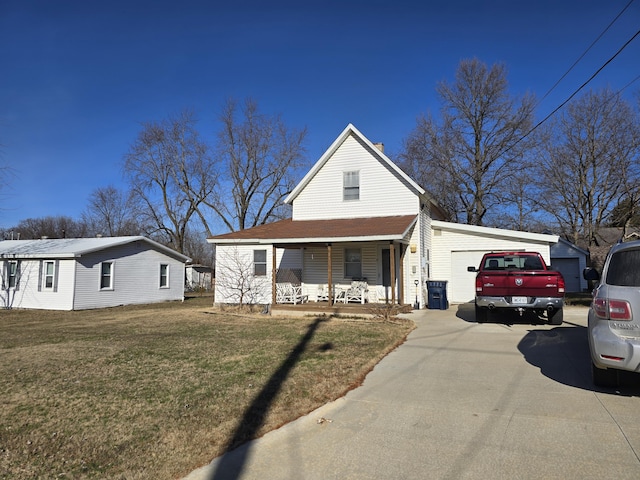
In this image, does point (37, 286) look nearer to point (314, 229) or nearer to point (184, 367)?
point (314, 229)

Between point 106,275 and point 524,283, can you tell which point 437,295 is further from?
point 106,275

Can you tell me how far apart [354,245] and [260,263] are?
4277 millimetres

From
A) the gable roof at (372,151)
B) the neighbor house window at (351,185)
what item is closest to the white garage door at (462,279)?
the gable roof at (372,151)

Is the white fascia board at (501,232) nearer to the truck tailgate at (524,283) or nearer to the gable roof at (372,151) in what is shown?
the gable roof at (372,151)

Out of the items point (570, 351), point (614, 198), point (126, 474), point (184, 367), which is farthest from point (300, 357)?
point (614, 198)

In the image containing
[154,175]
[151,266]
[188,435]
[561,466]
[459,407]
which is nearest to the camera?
[561,466]

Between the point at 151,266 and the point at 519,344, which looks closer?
the point at 519,344

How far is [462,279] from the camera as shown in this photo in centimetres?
1884

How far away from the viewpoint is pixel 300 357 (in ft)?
25.3

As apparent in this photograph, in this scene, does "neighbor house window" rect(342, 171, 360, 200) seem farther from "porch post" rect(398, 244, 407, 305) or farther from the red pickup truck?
the red pickup truck

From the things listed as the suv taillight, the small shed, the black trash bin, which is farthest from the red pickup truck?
the small shed

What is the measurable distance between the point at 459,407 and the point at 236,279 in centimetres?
1425

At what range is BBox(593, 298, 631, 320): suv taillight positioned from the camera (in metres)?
4.95

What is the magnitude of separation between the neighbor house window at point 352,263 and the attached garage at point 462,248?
395 cm
